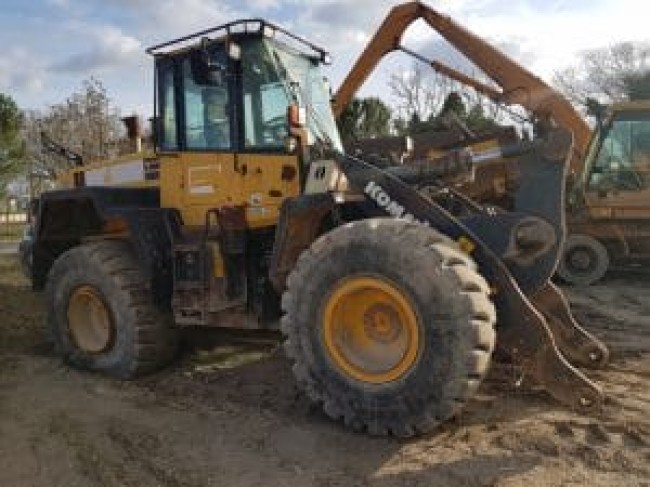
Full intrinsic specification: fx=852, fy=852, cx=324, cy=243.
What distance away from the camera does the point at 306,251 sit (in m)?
5.70

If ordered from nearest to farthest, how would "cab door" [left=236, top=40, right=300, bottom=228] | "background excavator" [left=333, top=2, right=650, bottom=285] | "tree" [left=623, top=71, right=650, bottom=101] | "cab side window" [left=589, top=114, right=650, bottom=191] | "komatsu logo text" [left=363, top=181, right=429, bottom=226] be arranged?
"komatsu logo text" [left=363, top=181, right=429, bottom=226]
"cab door" [left=236, top=40, right=300, bottom=228]
"background excavator" [left=333, top=2, right=650, bottom=285]
"cab side window" [left=589, top=114, right=650, bottom=191]
"tree" [left=623, top=71, right=650, bottom=101]

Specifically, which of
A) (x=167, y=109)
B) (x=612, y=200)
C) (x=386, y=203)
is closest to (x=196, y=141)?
(x=167, y=109)

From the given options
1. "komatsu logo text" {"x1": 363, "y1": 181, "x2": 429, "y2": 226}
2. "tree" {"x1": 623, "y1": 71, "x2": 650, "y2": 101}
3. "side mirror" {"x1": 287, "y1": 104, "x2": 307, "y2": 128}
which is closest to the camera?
"komatsu logo text" {"x1": 363, "y1": 181, "x2": 429, "y2": 226}

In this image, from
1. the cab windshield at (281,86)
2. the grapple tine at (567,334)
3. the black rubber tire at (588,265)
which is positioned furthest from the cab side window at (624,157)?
the cab windshield at (281,86)

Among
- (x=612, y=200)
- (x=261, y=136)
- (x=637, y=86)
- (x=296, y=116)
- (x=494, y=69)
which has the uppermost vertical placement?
(x=637, y=86)

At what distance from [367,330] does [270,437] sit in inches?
36.6

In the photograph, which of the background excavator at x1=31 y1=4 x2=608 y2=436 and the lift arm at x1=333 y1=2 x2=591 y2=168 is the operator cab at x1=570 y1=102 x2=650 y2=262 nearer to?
the lift arm at x1=333 y1=2 x2=591 y2=168

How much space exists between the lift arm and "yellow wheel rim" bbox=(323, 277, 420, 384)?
21.2 ft

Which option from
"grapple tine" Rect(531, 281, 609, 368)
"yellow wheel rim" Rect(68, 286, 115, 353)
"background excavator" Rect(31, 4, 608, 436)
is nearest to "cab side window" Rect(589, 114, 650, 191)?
"background excavator" Rect(31, 4, 608, 436)

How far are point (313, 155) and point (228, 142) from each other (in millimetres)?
806

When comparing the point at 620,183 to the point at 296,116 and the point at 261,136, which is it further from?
the point at 296,116

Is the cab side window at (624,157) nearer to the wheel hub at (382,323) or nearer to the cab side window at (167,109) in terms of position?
the cab side window at (167,109)

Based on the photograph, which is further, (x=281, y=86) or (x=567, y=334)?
(x=281, y=86)

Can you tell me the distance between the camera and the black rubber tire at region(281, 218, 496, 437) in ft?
16.4
